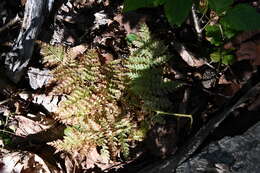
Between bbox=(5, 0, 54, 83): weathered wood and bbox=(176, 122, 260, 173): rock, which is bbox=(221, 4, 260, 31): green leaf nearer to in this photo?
bbox=(176, 122, 260, 173): rock

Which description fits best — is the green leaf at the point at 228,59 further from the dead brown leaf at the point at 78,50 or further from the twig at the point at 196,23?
the dead brown leaf at the point at 78,50

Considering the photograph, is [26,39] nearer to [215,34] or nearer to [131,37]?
[131,37]

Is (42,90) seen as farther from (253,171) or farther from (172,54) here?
(253,171)

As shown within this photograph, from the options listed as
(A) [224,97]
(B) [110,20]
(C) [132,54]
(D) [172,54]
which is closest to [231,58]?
(A) [224,97]

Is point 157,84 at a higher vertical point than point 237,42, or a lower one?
lower

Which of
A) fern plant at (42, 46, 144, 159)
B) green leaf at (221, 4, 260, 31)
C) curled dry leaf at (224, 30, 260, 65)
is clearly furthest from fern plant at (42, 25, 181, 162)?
green leaf at (221, 4, 260, 31)

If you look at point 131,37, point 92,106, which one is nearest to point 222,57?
point 131,37
